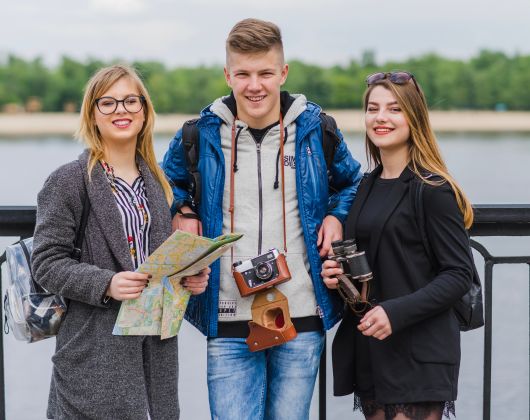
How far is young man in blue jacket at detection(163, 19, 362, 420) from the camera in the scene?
8.66 feet

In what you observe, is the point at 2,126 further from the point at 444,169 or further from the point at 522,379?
the point at 444,169

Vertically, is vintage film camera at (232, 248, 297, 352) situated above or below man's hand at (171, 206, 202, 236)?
below

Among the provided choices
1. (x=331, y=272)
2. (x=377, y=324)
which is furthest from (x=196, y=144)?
(x=377, y=324)

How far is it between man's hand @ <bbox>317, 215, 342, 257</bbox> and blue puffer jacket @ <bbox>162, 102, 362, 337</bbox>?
0.02 meters

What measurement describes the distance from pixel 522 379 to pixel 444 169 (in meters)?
9.40

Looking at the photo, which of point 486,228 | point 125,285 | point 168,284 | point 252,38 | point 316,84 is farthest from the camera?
point 316,84

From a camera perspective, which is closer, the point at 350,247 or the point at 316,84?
the point at 350,247

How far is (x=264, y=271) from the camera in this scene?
2.53 meters

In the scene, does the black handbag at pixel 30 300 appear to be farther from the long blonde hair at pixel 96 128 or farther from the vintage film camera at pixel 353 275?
the vintage film camera at pixel 353 275

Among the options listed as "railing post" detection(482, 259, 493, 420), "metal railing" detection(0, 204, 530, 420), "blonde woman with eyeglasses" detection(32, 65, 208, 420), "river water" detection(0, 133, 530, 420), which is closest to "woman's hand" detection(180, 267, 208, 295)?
"blonde woman with eyeglasses" detection(32, 65, 208, 420)

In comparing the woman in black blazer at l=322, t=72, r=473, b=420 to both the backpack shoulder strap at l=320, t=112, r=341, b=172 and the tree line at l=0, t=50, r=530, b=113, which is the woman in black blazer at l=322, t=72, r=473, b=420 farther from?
the tree line at l=0, t=50, r=530, b=113

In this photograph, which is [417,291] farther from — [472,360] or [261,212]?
[472,360]

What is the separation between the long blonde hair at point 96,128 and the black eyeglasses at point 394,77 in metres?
0.71

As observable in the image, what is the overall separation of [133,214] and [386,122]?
33.0 inches
